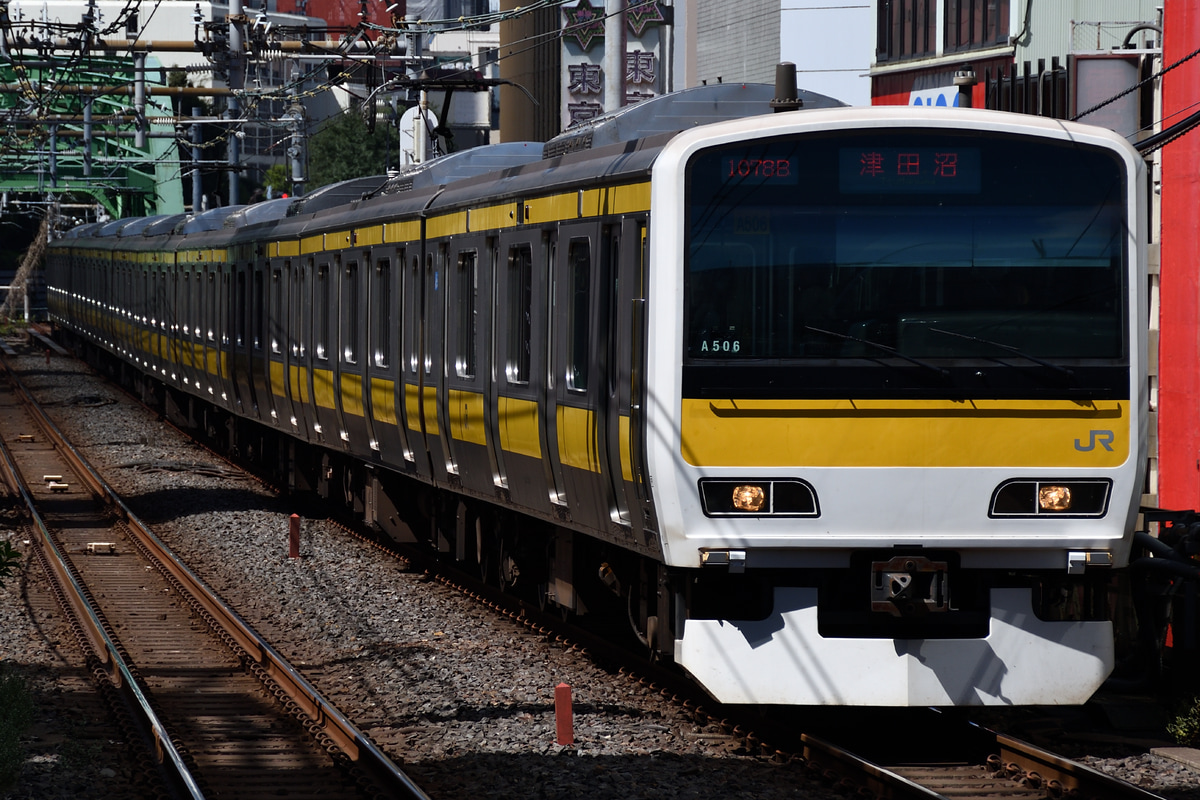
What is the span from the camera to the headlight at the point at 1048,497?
753cm

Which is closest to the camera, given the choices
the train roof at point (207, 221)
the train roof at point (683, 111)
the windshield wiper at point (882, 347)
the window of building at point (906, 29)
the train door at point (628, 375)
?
the windshield wiper at point (882, 347)

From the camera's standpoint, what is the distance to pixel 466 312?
36.3ft

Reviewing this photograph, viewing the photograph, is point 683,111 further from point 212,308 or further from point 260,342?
point 212,308

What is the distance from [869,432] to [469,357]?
4.03 meters

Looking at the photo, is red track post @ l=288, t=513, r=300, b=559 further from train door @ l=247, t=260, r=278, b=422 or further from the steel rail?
train door @ l=247, t=260, r=278, b=422

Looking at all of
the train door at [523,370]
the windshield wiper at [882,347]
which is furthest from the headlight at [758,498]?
the train door at [523,370]

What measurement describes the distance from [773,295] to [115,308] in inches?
1156

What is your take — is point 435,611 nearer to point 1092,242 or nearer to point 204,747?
point 204,747

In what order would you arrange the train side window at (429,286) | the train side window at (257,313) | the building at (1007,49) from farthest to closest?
Answer: the train side window at (257,313) → the building at (1007,49) → the train side window at (429,286)

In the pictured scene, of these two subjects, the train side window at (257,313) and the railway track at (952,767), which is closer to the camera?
the railway track at (952,767)

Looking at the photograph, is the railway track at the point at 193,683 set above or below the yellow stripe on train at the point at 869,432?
below

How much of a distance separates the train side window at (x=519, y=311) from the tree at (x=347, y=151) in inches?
2482

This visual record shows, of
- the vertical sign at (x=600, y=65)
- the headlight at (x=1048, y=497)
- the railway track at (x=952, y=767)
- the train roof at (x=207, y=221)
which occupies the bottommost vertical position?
the railway track at (x=952, y=767)

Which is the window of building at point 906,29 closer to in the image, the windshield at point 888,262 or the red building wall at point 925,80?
the red building wall at point 925,80
